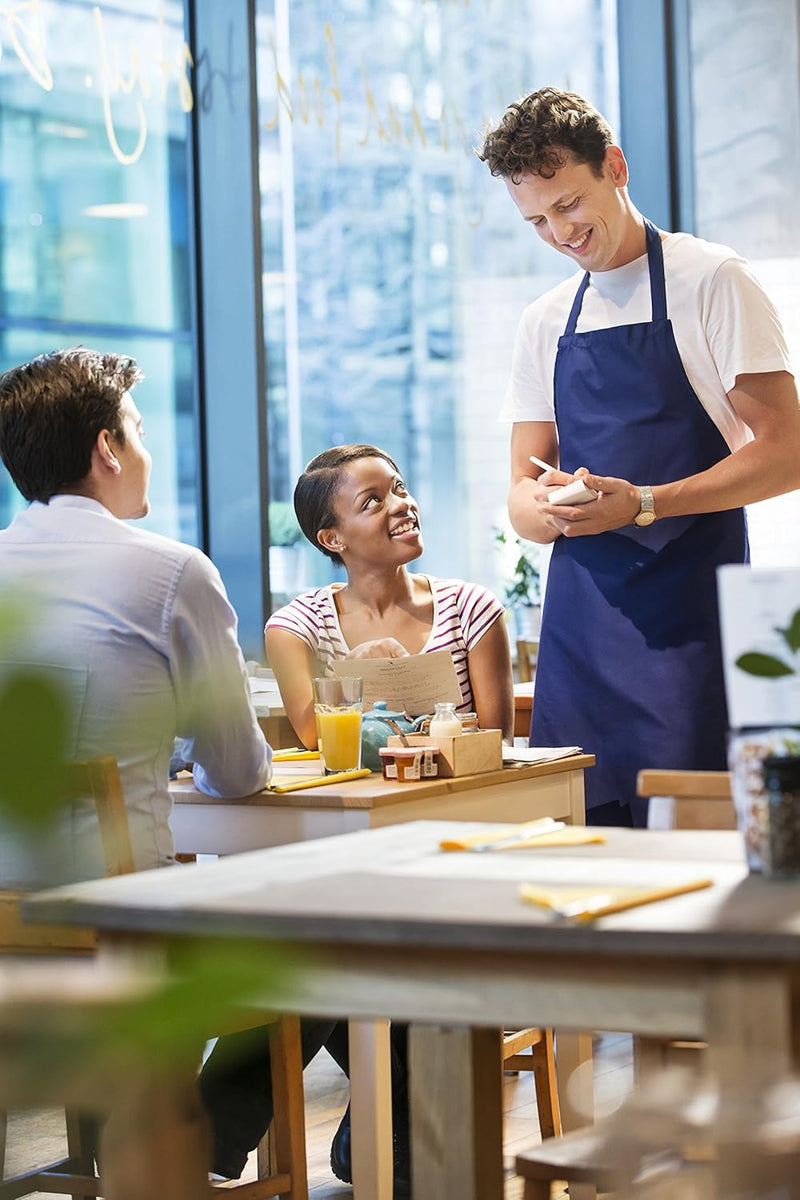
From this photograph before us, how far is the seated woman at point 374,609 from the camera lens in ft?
10.3

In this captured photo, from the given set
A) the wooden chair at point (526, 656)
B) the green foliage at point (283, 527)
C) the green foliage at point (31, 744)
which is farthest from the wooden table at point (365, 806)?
the wooden chair at point (526, 656)

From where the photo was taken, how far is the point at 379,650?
10.2 ft

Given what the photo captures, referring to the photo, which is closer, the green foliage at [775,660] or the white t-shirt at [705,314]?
the green foliage at [775,660]

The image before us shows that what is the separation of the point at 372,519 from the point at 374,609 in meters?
0.18

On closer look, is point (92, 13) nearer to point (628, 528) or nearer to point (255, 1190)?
point (628, 528)

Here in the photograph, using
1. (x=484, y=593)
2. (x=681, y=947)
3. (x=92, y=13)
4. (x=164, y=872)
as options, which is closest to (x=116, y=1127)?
(x=681, y=947)

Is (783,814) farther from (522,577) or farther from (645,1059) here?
(522,577)

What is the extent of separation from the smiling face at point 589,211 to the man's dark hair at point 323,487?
67cm

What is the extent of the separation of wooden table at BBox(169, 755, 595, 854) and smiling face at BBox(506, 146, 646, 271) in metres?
0.88

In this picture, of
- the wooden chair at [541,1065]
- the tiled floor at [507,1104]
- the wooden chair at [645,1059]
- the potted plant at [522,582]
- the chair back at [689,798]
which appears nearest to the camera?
the wooden chair at [645,1059]

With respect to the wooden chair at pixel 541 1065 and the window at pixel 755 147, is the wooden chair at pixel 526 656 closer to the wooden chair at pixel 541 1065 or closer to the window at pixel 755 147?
the window at pixel 755 147

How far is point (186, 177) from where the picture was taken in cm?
515

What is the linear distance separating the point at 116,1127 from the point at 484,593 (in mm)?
2785

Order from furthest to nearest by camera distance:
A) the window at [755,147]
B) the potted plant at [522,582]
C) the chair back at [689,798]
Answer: the window at [755,147] < the potted plant at [522,582] < the chair back at [689,798]
